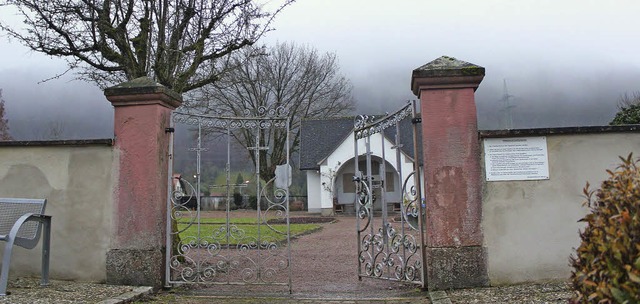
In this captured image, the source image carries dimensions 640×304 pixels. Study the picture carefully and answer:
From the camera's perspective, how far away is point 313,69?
125ft

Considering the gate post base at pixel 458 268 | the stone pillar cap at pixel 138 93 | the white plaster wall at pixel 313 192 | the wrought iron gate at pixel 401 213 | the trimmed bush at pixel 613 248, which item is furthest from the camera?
the white plaster wall at pixel 313 192

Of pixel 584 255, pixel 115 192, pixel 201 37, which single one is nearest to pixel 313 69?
pixel 201 37

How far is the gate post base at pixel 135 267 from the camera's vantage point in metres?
6.04

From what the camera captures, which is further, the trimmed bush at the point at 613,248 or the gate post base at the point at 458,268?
the gate post base at the point at 458,268

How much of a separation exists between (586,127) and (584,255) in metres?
3.65

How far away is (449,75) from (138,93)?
12.6 feet

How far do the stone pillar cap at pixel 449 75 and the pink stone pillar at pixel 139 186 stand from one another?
3.20 metres

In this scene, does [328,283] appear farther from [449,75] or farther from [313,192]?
[313,192]

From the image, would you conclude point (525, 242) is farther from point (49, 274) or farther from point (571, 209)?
point (49, 274)

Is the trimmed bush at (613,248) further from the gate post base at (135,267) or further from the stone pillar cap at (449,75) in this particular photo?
the gate post base at (135,267)

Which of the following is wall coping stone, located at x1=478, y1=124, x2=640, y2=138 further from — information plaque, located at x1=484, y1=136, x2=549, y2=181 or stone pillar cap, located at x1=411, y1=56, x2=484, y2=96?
stone pillar cap, located at x1=411, y1=56, x2=484, y2=96

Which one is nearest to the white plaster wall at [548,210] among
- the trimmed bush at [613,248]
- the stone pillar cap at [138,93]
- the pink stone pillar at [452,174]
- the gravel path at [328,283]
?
the pink stone pillar at [452,174]

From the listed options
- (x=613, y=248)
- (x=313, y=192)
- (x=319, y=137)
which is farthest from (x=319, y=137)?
(x=613, y=248)

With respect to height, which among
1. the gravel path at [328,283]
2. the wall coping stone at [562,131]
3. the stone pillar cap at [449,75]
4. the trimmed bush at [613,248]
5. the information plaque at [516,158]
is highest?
the stone pillar cap at [449,75]
